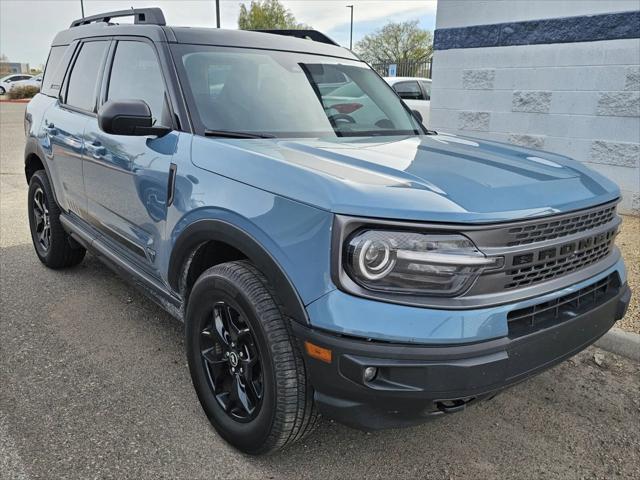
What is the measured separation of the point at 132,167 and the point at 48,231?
2161mm

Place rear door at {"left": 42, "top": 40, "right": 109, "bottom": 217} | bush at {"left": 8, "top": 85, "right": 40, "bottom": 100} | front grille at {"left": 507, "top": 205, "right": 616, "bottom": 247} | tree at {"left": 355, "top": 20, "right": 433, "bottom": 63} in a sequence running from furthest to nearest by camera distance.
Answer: tree at {"left": 355, "top": 20, "right": 433, "bottom": 63}, bush at {"left": 8, "top": 85, "right": 40, "bottom": 100}, rear door at {"left": 42, "top": 40, "right": 109, "bottom": 217}, front grille at {"left": 507, "top": 205, "right": 616, "bottom": 247}

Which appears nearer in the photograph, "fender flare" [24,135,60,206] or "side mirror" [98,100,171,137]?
"side mirror" [98,100,171,137]

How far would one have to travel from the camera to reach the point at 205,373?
8.56ft

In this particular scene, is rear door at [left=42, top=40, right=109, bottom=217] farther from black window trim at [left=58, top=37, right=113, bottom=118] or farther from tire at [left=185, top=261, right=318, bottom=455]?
tire at [left=185, top=261, right=318, bottom=455]

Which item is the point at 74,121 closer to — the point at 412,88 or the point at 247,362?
the point at 247,362

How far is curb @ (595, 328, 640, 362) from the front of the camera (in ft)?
11.2

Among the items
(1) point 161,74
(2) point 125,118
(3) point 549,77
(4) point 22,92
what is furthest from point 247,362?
(4) point 22,92

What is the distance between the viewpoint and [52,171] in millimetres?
4320

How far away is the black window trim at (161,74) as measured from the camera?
280 cm

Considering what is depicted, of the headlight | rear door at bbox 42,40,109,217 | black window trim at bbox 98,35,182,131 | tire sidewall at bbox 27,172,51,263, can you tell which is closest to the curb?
the headlight

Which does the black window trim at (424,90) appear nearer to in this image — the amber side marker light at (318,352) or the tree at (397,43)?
the amber side marker light at (318,352)

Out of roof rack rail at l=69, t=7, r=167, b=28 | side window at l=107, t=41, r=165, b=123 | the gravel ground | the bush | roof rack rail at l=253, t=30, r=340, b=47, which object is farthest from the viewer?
the bush

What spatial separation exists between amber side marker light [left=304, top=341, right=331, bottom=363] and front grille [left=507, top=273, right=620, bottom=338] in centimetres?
66

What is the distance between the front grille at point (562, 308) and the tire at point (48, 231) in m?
3.76
